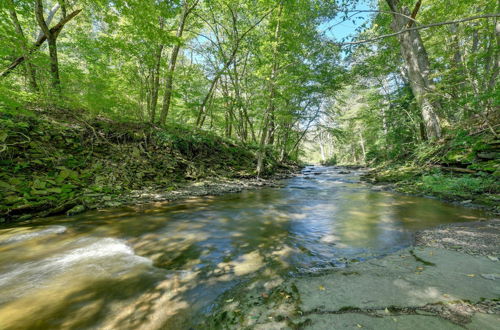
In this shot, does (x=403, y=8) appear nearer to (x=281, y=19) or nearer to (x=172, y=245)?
(x=281, y=19)

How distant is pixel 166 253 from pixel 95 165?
17.2ft

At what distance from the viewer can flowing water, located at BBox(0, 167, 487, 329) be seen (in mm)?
2006

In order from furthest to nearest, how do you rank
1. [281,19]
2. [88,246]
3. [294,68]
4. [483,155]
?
1. [294,68]
2. [281,19]
3. [483,155]
4. [88,246]

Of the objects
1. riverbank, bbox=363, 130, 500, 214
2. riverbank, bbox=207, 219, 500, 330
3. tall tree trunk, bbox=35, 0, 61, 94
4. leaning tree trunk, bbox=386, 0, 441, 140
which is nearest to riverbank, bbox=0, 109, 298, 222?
tall tree trunk, bbox=35, 0, 61, 94

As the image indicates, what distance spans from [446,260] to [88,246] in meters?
4.99

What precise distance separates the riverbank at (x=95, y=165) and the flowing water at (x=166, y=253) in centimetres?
81

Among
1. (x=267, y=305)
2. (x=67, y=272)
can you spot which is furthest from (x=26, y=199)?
(x=267, y=305)

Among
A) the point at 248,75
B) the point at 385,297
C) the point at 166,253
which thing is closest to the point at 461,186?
the point at 385,297

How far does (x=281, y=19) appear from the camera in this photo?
37.5 feet

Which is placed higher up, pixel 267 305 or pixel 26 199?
pixel 26 199

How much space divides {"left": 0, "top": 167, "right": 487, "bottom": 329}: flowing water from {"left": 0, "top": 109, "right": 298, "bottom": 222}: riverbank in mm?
808

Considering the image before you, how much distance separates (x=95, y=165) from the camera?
22.1 feet

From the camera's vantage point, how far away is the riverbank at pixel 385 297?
1617 mm

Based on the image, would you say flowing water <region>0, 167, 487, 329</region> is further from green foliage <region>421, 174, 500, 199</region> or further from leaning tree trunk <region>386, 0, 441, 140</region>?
leaning tree trunk <region>386, 0, 441, 140</region>
